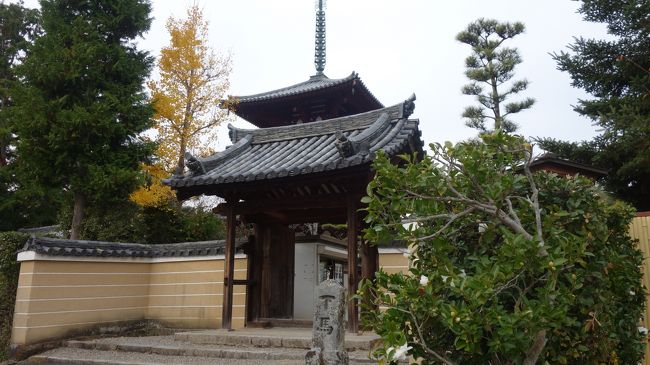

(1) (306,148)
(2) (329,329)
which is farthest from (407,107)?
(2) (329,329)

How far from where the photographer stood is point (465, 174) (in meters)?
2.73

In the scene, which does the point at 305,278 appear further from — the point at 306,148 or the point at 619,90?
the point at 619,90

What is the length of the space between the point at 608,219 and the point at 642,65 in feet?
28.0

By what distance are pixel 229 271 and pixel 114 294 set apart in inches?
125

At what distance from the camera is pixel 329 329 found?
4.95 m

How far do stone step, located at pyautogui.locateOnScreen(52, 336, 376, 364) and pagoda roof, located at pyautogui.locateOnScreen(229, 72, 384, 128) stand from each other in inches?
339

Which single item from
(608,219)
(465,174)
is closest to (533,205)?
(465,174)

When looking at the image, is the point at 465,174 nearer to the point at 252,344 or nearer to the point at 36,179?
the point at 252,344

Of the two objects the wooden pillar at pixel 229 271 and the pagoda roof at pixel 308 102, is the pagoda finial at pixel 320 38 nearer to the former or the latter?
the pagoda roof at pixel 308 102

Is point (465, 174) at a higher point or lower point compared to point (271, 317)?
higher

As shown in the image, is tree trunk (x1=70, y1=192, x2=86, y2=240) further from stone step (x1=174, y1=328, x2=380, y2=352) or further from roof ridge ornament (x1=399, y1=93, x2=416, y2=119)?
roof ridge ornament (x1=399, y1=93, x2=416, y2=119)

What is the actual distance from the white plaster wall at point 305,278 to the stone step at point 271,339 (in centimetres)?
293

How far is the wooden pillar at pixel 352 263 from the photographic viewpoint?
22.8 ft

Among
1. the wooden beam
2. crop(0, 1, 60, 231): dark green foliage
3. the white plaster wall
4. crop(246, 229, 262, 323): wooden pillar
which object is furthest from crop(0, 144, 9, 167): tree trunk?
the wooden beam
